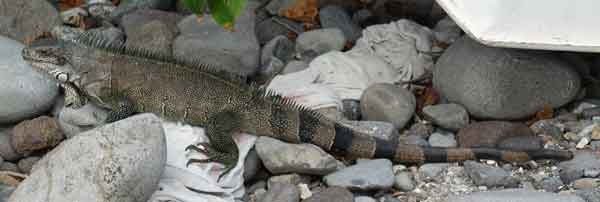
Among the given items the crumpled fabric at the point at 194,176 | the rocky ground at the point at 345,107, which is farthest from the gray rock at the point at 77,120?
the crumpled fabric at the point at 194,176

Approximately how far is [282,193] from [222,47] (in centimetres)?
165

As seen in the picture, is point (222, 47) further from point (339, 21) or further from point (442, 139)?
point (442, 139)

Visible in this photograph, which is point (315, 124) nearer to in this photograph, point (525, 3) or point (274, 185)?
point (274, 185)

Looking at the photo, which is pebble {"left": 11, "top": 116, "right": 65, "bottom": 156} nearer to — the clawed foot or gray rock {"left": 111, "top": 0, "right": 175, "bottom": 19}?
the clawed foot

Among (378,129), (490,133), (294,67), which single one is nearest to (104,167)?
(378,129)

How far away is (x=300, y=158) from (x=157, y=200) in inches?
35.7

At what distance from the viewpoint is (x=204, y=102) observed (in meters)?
5.51

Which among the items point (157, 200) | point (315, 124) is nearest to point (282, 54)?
point (315, 124)

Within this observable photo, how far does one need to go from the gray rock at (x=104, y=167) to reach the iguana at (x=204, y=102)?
2.14 feet

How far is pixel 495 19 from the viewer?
17.5ft

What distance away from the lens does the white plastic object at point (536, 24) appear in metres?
5.32

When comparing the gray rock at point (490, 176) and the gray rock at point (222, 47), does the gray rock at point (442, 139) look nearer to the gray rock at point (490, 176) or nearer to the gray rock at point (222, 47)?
the gray rock at point (490, 176)

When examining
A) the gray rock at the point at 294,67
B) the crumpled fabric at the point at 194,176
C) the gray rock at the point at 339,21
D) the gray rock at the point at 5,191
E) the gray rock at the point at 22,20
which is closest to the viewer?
the crumpled fabric at the point at 194,176

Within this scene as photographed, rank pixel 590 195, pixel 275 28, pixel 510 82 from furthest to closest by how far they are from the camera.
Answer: pixel 275 28 → pixel 510 82 → pixel 590 195
